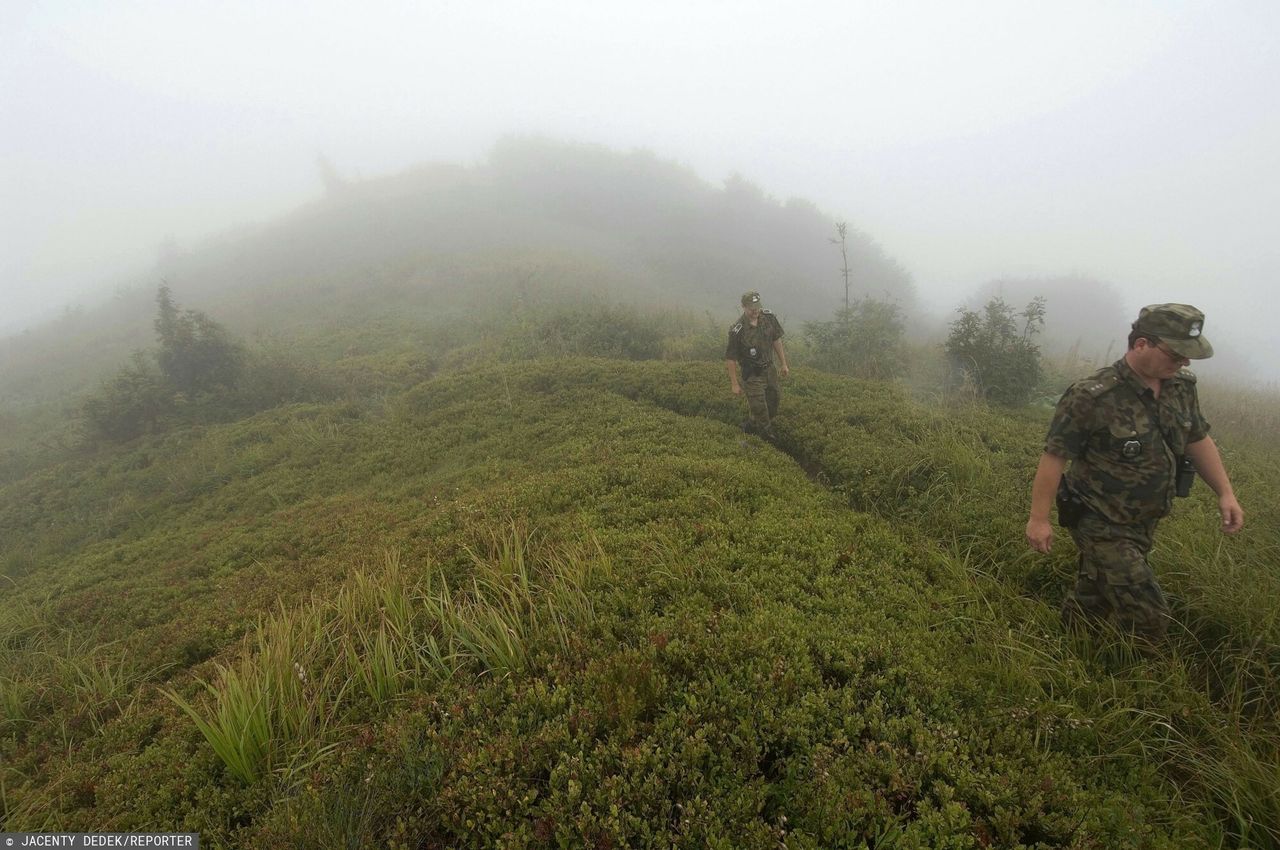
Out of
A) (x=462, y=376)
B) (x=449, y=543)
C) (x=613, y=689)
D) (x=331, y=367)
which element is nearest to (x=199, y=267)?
(x=331, y=367)

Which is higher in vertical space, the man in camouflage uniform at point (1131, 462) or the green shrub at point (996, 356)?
the man in camouflage uniform at point (1131, 462)

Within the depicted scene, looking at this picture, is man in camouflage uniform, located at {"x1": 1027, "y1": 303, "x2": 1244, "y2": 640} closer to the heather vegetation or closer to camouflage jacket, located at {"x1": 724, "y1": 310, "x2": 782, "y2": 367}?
the heather vegetation

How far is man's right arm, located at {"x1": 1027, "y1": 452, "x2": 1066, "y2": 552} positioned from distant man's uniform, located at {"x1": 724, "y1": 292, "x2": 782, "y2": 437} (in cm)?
541

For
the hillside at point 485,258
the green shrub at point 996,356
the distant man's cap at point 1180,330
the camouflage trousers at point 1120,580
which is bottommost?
the green shrub at point 996,356

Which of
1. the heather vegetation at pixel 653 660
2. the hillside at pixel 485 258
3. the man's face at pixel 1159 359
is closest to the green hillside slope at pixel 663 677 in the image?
the heather vegetation at pixel 653 660

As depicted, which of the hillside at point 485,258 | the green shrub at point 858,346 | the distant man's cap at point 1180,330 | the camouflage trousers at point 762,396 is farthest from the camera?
the hillside at point 485,258

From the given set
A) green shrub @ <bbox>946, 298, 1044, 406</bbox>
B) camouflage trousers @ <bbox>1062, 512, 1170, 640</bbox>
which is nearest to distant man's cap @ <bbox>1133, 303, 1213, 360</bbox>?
camouflage trousers @ <bbox>1062, 512, 1170, 640</bbox>

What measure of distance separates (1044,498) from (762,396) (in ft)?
18.8

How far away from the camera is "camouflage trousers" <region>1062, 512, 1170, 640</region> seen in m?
3.85

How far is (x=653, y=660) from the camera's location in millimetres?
3322

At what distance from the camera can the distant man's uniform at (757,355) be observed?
9.10 m

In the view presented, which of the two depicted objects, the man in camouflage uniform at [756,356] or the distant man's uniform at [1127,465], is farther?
the man in camouflage uniform at [756,356]

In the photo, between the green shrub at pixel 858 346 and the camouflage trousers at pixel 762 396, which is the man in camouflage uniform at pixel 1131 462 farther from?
the green shrub at pixel 858 346

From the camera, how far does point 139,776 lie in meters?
→ 3.21
